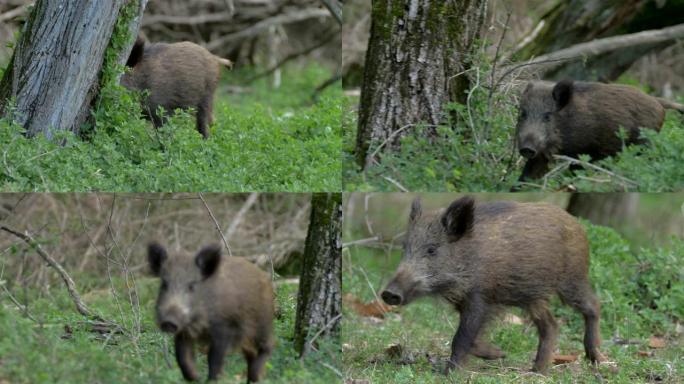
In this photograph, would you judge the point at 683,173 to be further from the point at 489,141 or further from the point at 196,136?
the point at 196,136

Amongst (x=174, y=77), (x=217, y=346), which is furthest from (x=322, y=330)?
(x=174, y=77)

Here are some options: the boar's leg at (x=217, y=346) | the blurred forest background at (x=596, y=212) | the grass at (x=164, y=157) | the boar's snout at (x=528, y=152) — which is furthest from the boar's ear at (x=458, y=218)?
the blurred forest background at (x=596, y=212)

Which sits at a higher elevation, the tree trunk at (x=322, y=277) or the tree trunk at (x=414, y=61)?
the tree trunk at (x=414, y=61)

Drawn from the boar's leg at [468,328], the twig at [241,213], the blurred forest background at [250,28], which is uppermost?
the blurred forest background at [250,28]

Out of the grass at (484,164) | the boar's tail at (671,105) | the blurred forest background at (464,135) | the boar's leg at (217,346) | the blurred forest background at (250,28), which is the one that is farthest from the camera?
the blurred forest background at (250,28)

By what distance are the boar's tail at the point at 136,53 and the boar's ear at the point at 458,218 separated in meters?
3.70

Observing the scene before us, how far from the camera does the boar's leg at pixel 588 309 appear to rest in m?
7.34

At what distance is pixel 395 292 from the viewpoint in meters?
6.95

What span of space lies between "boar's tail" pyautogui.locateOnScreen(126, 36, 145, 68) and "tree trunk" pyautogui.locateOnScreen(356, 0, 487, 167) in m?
2.31

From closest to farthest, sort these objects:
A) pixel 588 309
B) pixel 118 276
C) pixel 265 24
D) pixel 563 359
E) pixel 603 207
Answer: pixel 588 309 → pixel 563 359 → pixel 118 276 → pixel 603 207 → pixel 265 24

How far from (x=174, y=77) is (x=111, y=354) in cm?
387

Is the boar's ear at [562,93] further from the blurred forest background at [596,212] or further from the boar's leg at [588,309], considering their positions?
the boar's leg at [588,309]

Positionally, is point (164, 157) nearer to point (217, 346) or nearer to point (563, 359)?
point (217, 346)

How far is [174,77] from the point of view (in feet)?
30.9
